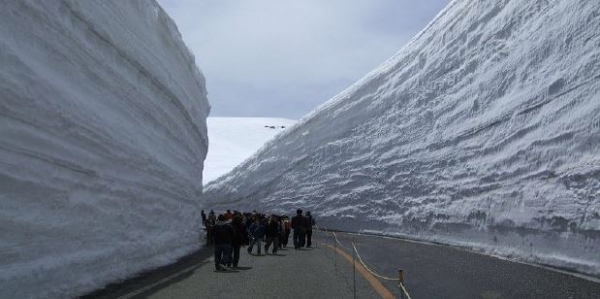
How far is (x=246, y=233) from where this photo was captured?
19.5 metres

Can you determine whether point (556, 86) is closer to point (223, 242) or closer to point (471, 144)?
point (471, 144)

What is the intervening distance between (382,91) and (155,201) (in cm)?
1950

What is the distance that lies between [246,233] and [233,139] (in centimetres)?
5992

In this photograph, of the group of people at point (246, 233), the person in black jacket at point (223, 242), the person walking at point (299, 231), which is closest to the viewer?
the person in black jacket at point (223, 242)

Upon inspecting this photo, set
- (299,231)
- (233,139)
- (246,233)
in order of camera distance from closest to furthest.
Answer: (299,231) < (246,233) < (233,139)

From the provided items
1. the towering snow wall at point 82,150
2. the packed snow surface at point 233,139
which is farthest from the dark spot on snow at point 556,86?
the packed snow surface at point 233,139

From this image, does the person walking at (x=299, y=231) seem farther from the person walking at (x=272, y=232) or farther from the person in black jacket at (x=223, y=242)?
the person in black jacket at (x=223, y=242)

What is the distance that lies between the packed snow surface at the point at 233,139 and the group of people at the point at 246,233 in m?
32.0

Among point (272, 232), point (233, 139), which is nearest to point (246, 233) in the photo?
point (272, 232)

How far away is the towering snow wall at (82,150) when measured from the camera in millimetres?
7590

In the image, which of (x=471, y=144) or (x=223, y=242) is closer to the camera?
Answer: (x=223, y=242)

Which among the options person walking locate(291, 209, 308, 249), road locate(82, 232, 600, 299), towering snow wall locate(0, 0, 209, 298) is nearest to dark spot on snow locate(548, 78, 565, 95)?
road locate(82, 232, 600, 299)

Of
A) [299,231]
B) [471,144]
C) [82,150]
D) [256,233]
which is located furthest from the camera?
[471,144]

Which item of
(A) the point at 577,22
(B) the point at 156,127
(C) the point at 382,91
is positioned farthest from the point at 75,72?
(C) the point at 382,91
